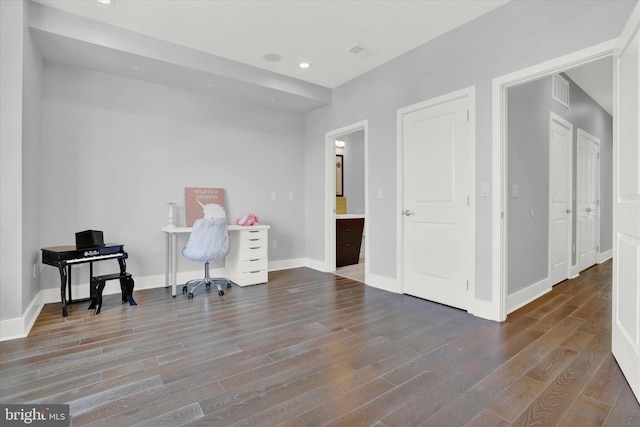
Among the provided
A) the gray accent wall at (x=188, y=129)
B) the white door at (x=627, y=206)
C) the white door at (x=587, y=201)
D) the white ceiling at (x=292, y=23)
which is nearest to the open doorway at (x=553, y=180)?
the white door at (x=587, y=201)

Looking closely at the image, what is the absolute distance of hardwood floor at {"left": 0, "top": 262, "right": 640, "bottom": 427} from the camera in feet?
5.16

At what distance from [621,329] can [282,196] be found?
13.6 ft

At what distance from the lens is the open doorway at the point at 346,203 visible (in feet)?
15.7

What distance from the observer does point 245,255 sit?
4137 mm

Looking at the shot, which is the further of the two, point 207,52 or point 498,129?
point 207,52

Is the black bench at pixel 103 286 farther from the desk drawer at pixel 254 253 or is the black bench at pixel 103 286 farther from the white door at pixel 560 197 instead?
the white door at pixel 560 197

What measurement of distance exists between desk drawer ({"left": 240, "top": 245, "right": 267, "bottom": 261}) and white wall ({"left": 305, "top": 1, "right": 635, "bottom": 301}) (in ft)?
3.58

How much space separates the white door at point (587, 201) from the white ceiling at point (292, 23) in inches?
127

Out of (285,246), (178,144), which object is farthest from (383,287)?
(178,144)

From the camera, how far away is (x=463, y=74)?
3.09 m

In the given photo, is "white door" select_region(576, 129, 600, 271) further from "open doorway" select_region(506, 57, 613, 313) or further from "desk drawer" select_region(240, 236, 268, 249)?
"desk drawer" select_region(240, 236, 268, 249)

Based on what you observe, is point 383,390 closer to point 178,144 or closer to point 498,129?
point 498,129

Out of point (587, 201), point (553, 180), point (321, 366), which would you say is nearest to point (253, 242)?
point (321, 366)

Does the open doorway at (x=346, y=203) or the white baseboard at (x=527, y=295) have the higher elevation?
the open doorway at (x=346, y=203)
